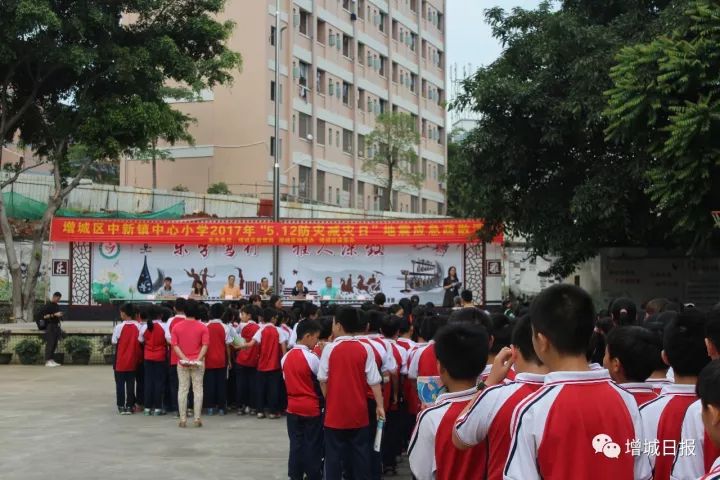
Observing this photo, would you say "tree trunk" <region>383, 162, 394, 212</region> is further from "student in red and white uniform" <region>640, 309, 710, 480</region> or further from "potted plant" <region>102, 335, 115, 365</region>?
"student in red and white uniform" <region>640, 309, 710, 480</region>

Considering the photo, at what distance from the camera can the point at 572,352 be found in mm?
→ 3156

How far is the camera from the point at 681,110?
13.5 m

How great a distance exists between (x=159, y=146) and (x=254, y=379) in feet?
110

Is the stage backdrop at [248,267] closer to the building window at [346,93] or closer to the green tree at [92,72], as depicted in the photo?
the green tree at [92,72]

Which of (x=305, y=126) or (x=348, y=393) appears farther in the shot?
(x=305, y=126)

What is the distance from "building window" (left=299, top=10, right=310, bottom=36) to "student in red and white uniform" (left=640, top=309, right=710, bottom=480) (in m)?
40.7

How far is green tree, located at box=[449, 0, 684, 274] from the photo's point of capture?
17812 mm

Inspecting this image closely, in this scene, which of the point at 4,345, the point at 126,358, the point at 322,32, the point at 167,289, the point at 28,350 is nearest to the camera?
the point at 126,358

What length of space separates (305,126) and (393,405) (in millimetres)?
35731

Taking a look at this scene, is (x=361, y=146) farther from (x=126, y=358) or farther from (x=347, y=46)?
(x=126, y=358)

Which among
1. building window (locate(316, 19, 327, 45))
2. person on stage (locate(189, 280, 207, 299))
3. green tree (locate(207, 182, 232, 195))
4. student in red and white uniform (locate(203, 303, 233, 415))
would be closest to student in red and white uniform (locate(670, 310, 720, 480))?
student in red and white uniform (locate(203, 303, 233, 415))

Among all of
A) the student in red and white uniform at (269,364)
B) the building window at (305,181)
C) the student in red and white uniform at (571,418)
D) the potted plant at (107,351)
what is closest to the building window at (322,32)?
the building window at (305,181)

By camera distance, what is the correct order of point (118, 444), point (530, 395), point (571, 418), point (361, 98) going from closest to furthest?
point (571, 418) → point (530, 395) → point (118, 444) → point (361, 98)

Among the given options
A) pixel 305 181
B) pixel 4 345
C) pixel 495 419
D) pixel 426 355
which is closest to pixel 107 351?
pixel 4 345
